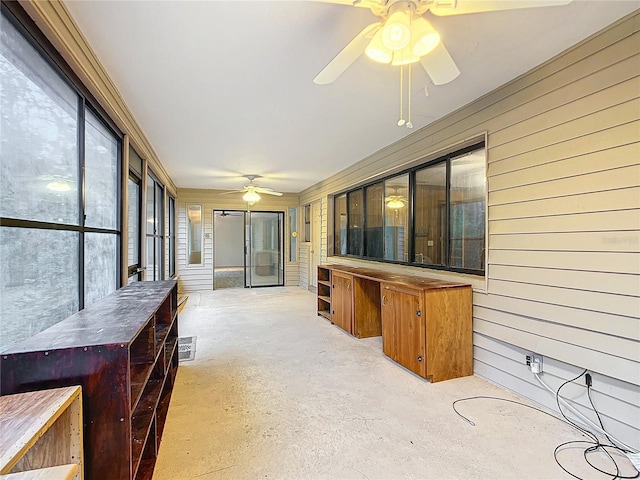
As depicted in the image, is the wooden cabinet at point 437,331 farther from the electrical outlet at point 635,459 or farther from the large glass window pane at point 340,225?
the large glass window pane at point 340,225

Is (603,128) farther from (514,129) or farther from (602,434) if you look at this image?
(602,434)

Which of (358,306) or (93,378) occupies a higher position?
(93,378)

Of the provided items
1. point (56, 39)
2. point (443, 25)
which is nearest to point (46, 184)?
point (56, 39)

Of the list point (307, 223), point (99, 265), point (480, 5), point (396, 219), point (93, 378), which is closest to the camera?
point (93, 378)

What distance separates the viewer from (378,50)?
5.48 ft

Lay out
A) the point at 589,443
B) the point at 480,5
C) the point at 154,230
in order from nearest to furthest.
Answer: the point at 480,5
the point at 589,443
the point at 154,230

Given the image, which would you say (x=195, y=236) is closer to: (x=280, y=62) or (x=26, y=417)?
(x=280, y=62)

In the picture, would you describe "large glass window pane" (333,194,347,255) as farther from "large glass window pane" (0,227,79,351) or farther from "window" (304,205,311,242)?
"large glass window pane" (0,227,79,351)

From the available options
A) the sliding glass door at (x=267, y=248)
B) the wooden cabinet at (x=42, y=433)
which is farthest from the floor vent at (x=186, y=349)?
the sliding glass door at (x=267, y=248)

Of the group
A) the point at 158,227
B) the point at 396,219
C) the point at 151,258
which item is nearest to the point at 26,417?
the point at 396,219

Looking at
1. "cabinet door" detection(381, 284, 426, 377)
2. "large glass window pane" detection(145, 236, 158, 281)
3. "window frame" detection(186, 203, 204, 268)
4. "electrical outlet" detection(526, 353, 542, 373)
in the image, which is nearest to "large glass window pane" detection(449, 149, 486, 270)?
"cabinet door" detection(381, 284, 426, 377)

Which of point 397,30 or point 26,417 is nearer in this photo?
point 26,417

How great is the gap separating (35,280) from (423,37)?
7.77 feet

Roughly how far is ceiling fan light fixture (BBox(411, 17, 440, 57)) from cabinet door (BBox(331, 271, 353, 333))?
3033mm
